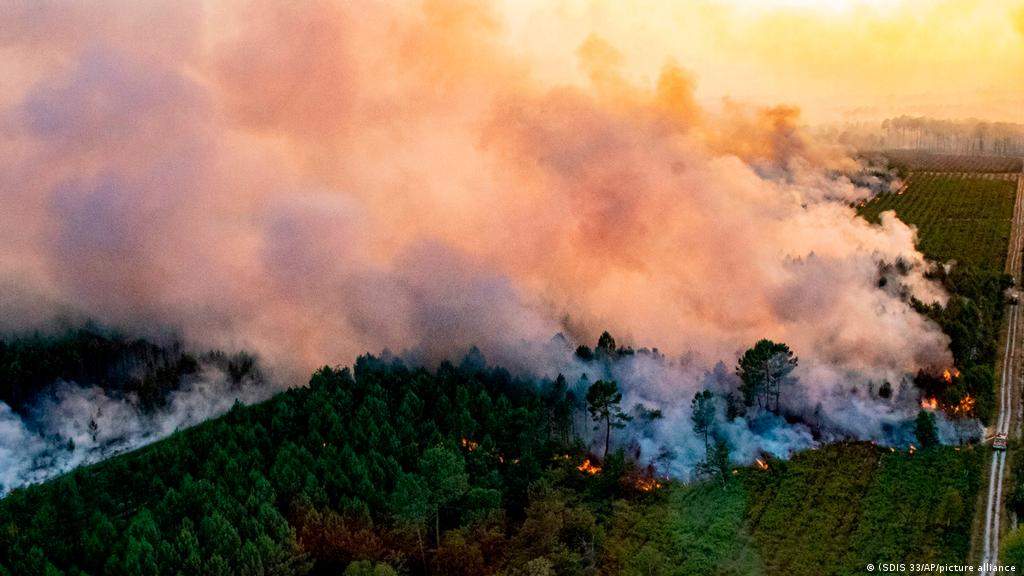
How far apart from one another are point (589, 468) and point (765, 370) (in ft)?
76.9

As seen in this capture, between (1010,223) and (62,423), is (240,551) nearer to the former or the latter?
(62,423)

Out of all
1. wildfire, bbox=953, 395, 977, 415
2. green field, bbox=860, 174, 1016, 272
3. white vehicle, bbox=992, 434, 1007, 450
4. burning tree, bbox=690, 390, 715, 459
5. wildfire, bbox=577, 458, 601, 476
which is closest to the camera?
wildfire, bbox=577, 458, 601, 476

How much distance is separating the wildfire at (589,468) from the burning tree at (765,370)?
20.5 m

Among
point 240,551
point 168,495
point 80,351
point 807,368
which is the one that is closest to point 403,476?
point 240,551

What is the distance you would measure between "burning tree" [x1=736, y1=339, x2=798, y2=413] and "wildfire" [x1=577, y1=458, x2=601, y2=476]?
67.1ft

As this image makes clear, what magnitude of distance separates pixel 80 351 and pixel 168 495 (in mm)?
52963

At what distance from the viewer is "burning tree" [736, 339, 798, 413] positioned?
88.6 metres

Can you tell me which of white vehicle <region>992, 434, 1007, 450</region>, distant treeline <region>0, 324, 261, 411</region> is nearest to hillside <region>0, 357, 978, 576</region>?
white vehicle <region>992, 434, 1007, 450</region>

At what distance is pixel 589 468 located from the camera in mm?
80500

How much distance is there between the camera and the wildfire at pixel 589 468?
259 ft

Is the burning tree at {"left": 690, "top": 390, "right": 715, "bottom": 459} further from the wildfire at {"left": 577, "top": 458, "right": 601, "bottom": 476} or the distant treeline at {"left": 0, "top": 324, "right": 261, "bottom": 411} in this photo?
the distant treeline at {"left": 0, "top": 324, "right": 261, "bottom": 411}

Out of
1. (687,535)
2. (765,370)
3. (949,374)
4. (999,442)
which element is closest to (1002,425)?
(999,442)

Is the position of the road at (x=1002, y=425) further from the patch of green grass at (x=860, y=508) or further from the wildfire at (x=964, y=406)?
the wildfire at (x=964, y=406)

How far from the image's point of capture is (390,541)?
64.7 meters
